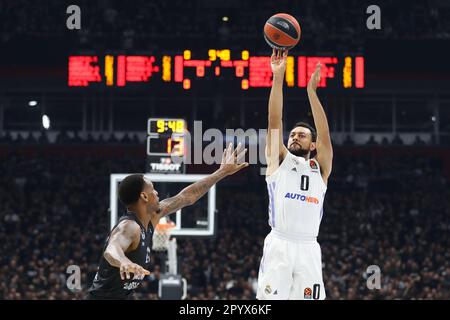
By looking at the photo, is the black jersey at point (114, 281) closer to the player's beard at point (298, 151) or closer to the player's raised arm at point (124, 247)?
the player's raised arm at point (124, 247)

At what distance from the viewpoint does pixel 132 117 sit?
94.3 ft

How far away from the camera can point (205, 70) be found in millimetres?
20625

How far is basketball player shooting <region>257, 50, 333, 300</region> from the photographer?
782 cm

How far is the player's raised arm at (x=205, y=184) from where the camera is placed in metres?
7.23

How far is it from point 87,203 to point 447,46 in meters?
11.4

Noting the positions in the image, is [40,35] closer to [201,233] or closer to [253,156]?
[253,156]

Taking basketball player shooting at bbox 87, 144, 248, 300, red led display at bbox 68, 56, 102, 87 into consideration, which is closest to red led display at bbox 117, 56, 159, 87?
red led display at bbox 68, 56, 102, 87

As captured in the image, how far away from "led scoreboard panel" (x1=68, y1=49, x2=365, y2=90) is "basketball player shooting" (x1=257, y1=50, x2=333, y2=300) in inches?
483

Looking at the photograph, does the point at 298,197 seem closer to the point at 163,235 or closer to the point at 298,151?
the point at 298,151

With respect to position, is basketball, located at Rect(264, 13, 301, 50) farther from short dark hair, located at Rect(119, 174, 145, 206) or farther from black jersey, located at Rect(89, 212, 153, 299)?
black jersey, located at Rect(89, 212, 153, 299)

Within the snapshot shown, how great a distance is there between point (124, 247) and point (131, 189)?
0.53 metres

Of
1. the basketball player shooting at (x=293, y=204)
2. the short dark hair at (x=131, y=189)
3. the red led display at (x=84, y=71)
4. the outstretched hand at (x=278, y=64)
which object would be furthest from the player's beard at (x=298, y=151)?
the red led display at (x=84, y=71)
